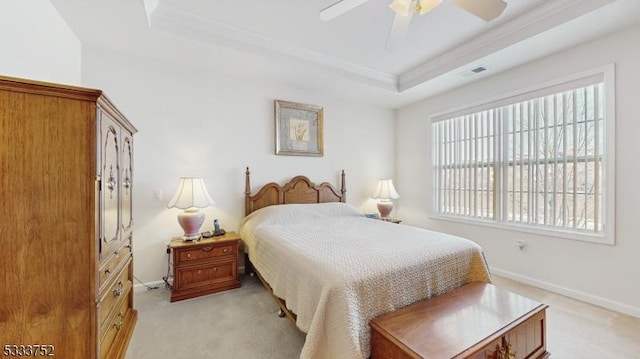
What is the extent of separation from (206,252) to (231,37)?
86.8 inches

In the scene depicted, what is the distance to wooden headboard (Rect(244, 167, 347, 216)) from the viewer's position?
11.0 ft

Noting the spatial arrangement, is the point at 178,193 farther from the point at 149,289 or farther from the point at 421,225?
the point at 421,225

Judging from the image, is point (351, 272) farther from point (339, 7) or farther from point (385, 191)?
point (385, 191)

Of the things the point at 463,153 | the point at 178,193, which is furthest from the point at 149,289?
Answer: the point at 463,153

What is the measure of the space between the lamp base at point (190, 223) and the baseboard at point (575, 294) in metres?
3.59

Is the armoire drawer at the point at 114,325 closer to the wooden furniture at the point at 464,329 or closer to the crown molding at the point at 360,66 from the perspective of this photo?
the wooden furniture at the point at 464,329

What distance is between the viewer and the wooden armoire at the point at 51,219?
111 centimetres

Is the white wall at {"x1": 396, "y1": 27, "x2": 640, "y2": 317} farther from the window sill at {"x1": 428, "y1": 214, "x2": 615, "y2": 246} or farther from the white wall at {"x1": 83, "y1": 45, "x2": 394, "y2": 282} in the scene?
the white wall at {"x1": 83, "y1": 45, "x2": 394, "y2": 282}

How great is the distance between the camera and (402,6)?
179 centimetres

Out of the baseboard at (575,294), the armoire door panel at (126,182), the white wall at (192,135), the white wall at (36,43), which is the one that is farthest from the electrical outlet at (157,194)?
the baseboard at (575,294)

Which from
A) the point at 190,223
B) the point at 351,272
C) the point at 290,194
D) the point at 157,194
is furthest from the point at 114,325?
the point at 290,194

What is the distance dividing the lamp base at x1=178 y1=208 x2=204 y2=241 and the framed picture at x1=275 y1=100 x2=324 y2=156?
52.9 inches

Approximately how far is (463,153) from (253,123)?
2982mm

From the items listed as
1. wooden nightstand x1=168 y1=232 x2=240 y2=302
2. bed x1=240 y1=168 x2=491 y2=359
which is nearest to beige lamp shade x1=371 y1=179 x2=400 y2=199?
bed x1=240 y1=168 x2=491 y2=359
